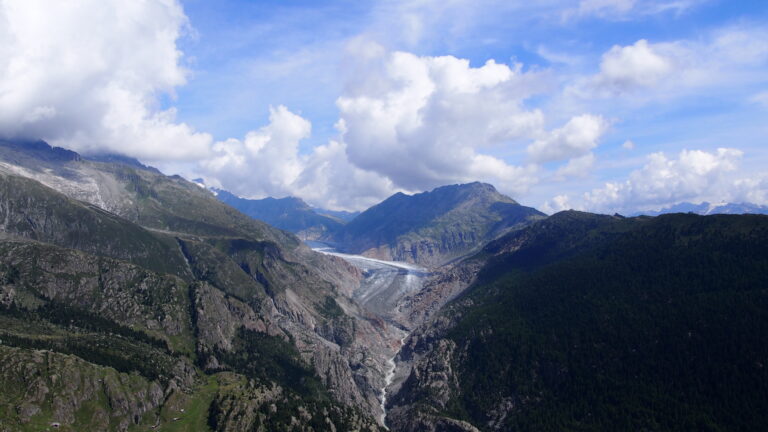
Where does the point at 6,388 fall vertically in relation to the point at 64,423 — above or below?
above

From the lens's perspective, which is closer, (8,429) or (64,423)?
(8,429)

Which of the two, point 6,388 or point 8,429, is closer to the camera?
point 8,429
